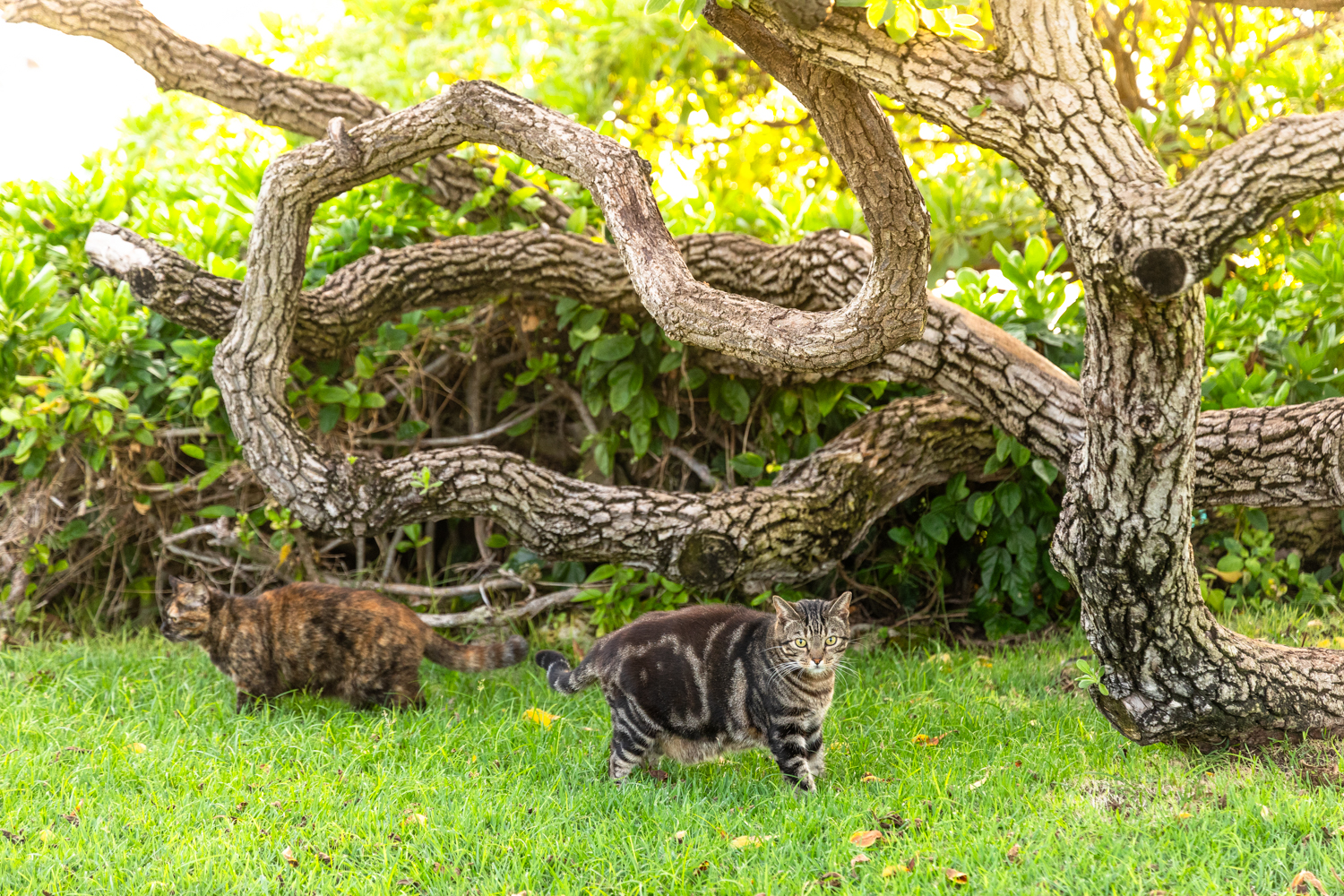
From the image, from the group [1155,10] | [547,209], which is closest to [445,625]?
[547,209]

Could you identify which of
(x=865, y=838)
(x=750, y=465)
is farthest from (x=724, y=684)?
(x=750, y=465)

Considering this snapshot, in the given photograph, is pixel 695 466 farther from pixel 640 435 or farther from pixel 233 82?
pixel 233 82

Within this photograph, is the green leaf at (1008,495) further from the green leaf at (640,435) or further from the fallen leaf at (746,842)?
the fallen leaf at (746,842)

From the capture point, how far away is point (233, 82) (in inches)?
212

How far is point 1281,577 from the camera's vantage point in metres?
6.06

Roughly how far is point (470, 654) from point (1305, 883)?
3473mm

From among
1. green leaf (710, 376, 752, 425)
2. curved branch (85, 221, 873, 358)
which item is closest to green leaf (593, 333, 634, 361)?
curved branch (85, 221, 873, 358)

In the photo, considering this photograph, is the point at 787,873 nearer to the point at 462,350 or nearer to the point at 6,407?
the point at 462,350

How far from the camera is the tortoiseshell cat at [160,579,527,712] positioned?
4.87 metres

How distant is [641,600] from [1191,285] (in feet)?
11.7

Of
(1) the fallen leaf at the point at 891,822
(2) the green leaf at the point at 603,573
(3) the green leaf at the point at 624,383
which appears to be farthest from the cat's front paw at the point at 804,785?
(3) the green leaf at the point at 624,383

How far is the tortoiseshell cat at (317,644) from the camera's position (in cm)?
487

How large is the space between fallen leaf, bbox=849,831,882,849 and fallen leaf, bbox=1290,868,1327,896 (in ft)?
3.87

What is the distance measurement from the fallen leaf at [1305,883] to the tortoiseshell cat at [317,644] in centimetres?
321
